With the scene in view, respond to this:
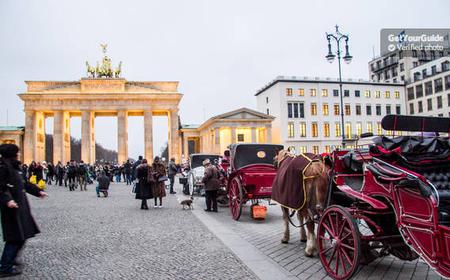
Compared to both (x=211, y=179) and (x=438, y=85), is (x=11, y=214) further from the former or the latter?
(x=438, y=85)

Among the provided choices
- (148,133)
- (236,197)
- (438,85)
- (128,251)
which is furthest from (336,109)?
(128,251)

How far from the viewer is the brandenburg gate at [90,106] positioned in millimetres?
56469

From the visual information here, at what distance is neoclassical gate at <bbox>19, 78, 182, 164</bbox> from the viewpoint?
2222 inches

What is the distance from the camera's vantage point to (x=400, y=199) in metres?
4.04

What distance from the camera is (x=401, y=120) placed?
445cm

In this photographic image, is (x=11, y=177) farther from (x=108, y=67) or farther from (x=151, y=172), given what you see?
(x=108, y=67)

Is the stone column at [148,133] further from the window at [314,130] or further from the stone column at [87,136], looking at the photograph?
the window at [314,130]

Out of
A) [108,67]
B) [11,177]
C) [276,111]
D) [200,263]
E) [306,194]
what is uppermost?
[108,67]

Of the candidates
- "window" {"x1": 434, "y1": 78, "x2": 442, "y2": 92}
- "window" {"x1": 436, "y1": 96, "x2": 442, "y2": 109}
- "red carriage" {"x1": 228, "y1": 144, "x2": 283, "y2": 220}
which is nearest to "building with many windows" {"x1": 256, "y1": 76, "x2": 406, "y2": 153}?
"window" {"x1": 434, "y1": 78, "x2": 442, "y2": 92}

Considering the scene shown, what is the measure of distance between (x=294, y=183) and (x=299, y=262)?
1.29 m

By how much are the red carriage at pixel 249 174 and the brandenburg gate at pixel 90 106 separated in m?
44.9

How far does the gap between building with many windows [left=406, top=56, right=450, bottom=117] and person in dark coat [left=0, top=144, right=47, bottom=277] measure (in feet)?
212

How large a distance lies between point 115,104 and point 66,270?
54891mm

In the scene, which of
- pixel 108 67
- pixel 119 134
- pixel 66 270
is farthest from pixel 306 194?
pixel 108 67
